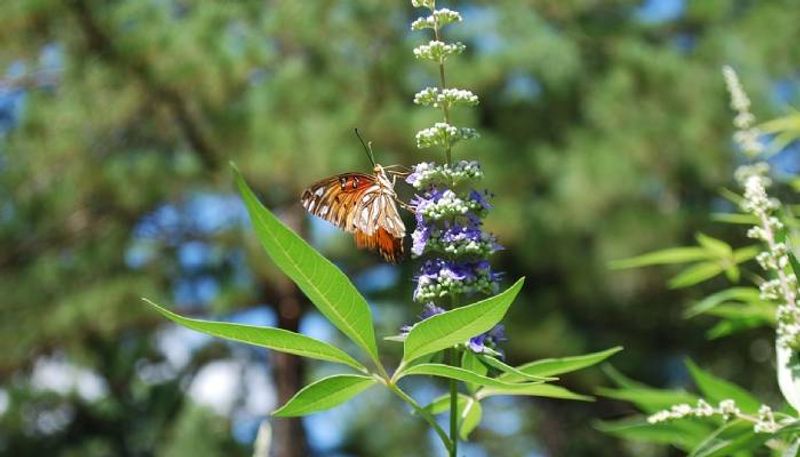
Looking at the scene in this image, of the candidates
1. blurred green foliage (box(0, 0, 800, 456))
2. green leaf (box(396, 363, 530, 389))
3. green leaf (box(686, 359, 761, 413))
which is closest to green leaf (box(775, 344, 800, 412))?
green leaf (box(686, 359, 761, 413))

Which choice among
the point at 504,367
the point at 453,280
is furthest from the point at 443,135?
the point at 504,367

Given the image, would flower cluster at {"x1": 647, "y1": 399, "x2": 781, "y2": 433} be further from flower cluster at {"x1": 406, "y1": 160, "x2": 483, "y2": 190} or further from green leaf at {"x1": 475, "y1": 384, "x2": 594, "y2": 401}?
flower cluster at {"x1": 406, "y1": 160, "x2": 483, "y2": 190}

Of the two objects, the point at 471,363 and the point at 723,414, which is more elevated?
the point at 471,363

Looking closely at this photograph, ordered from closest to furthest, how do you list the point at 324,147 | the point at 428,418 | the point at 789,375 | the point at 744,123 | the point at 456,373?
1. the point at 456,373
2. the point at 428,418
3. the point at 789,375
4. the point at 744,123
5. the point at 324,147

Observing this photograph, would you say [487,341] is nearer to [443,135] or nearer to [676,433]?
[443,135]

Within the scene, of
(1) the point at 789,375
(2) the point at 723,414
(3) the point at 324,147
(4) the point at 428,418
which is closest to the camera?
(4) the point at 428,418

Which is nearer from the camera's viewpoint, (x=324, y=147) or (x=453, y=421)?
(x=453, y=421)
